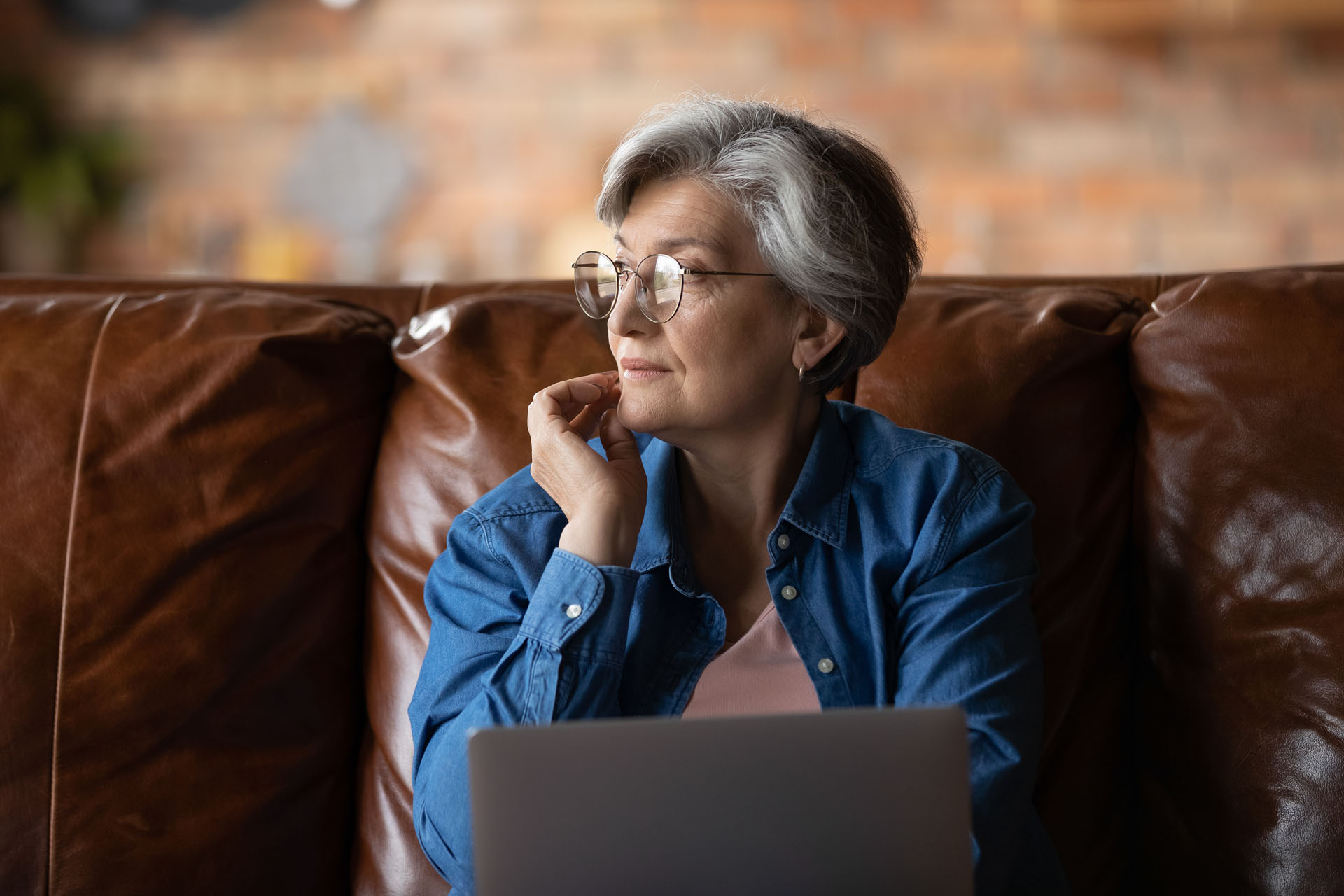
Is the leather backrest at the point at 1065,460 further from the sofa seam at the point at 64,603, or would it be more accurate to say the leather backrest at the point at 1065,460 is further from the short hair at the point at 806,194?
the sofa seam at the point at 64,603

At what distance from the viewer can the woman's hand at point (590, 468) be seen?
1.19 metres

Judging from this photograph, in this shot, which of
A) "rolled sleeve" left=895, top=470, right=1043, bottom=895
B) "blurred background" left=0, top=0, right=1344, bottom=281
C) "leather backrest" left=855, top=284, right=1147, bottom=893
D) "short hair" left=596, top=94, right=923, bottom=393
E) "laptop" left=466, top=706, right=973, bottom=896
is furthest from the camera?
"blurred background" left=0, top=0, right=1344, bottom=281

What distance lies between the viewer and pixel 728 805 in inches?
31.2

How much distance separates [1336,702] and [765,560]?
663 mm

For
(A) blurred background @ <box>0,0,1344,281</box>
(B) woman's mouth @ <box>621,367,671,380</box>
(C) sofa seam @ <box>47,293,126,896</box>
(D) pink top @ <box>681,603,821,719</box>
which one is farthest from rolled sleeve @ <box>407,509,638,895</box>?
(A) blurred background @ <box>0,0,1344,281</box>

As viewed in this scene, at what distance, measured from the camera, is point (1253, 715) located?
131cm

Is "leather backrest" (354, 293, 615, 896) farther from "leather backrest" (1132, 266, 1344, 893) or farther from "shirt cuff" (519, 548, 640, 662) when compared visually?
"leather backrest" (1132, 266, 1344, 893)

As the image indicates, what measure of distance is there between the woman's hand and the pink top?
17 cm

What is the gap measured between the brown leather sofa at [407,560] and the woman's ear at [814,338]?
187 mm

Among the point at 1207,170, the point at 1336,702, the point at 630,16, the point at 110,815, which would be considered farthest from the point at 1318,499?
the point at 630,16

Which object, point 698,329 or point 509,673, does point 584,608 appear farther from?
point 698,329

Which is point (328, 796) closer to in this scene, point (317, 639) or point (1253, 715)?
point (317, 639)

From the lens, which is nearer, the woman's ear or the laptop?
the laptop

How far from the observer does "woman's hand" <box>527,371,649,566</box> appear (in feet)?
3.91
